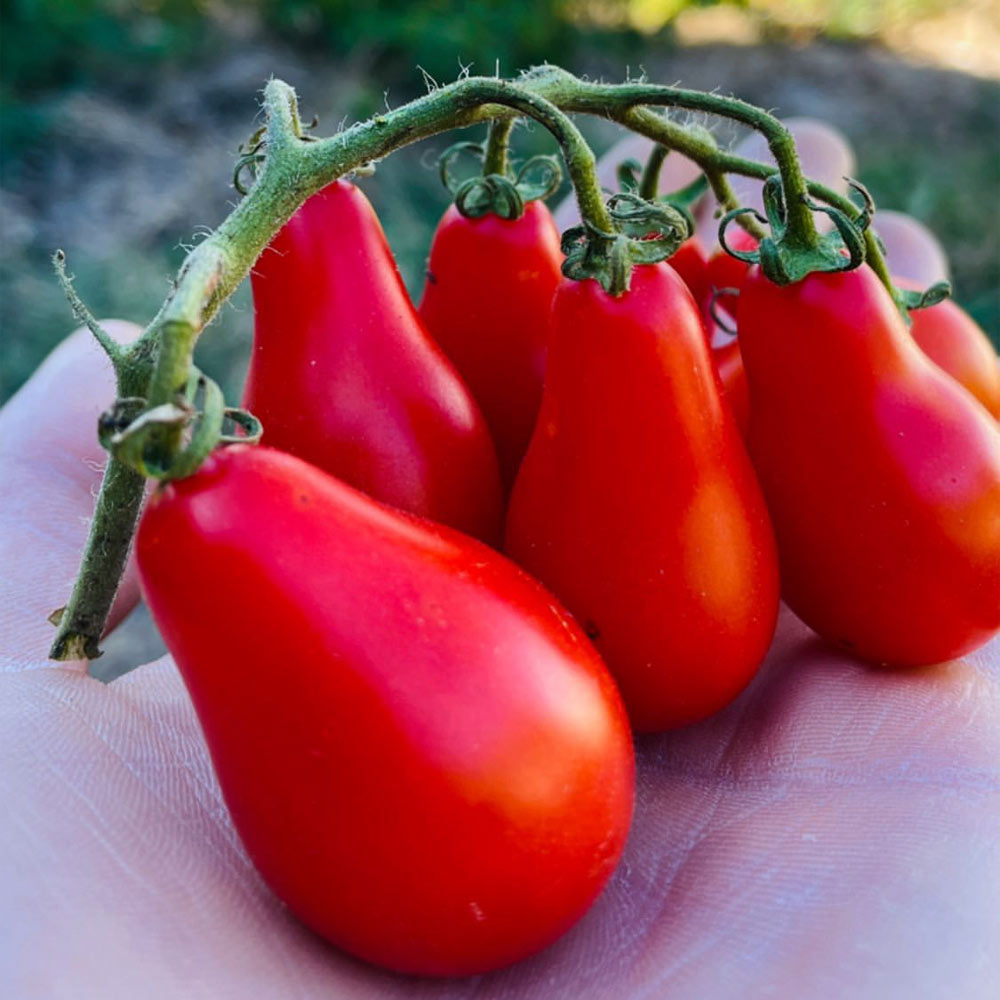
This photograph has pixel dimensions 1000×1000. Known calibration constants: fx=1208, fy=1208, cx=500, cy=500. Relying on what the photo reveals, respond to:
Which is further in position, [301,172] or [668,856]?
[668,856]

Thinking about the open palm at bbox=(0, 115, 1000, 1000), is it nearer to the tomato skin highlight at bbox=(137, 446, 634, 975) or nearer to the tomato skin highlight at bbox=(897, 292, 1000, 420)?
the tomato skin highlight at bbox=(137, 446, 634, 975)

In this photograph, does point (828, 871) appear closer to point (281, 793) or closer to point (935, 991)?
point (935, 991)

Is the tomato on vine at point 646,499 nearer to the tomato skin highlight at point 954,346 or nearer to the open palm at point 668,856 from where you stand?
the open palm at point 668,856

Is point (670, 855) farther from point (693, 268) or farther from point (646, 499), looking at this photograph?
point (693, 268)

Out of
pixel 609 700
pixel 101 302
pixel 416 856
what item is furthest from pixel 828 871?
pixel 101 302

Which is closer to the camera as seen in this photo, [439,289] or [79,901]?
[79,901]

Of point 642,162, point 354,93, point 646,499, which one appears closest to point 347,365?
point 646,499

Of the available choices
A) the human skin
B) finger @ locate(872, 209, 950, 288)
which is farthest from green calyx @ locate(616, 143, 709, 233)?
finger @ locate(872, 209, 950, 288)
